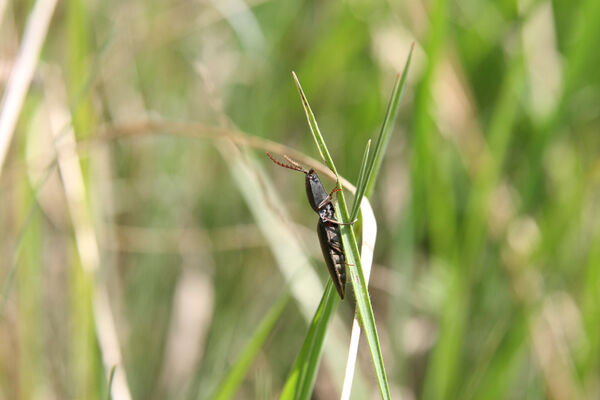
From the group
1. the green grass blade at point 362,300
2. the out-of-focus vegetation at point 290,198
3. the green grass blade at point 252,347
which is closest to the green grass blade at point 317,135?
the green grass blade at point 362,300

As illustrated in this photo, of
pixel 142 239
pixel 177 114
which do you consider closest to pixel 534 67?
pixel 177 114

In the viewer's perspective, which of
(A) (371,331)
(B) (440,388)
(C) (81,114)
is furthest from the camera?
(C) (81,114)

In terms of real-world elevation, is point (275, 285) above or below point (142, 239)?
below

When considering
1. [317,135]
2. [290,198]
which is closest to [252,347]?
[317,135]

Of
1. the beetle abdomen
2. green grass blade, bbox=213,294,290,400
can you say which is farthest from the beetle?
green grass blade, bbox=213,294,290,400

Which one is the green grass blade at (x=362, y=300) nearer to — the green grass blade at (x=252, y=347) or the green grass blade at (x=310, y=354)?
the green grass blade at (x=310, y=354)

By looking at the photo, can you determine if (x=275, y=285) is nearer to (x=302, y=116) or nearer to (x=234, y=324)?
(x=234, y=324)
